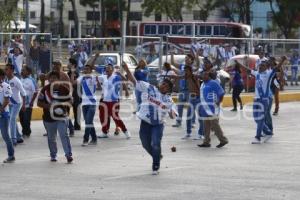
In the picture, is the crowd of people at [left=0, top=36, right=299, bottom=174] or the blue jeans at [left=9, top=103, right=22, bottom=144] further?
the blue jeans at [left=9, top=103, right=22, bottom=144]

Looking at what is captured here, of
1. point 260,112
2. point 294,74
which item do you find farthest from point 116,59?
point 260,112

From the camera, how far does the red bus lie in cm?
5314

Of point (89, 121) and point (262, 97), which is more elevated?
point (262, 97)

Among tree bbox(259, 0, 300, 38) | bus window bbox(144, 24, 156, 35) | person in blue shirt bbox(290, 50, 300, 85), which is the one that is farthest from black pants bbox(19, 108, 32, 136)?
tree bbox(259, 0, 300, 38)

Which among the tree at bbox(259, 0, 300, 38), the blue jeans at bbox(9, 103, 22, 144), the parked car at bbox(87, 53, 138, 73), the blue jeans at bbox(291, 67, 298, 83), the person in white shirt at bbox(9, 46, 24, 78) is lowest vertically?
the blue jeans at bbox(291, 67, 298, 83)

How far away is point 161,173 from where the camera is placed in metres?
13.9

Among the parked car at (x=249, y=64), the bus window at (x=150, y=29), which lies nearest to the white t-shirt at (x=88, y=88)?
the parked car at (x=249, y=64)

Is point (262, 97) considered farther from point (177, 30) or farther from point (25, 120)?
point (177, 30)

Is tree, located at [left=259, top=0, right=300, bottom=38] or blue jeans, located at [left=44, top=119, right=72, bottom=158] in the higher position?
tree, located at [left=259, top=0, right=300, bottom=38]

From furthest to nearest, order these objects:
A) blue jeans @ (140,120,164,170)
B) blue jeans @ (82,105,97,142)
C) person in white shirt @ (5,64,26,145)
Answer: blue jeans @ (82,105,97,142)
person in white shirt @ (5,64,26,145)
blue jeans @ (140,120,164,170)

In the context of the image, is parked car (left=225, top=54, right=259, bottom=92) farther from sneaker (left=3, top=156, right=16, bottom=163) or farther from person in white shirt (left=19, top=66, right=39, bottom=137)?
sneaker (left=3, top=156, right=16, bottom=163)

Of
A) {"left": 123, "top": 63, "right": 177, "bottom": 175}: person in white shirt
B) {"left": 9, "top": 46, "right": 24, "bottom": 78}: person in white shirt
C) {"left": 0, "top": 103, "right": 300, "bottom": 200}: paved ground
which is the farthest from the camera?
{"left": 9, "top": 46, "right": 24, "bottom": 78}: person in white shirt

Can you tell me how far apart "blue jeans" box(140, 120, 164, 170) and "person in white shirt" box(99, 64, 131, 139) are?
511 centimetres

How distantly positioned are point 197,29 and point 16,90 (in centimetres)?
3670
